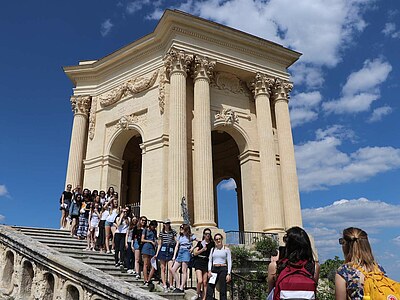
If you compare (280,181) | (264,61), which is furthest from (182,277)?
(264,61)

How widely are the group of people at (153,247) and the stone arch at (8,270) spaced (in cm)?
247

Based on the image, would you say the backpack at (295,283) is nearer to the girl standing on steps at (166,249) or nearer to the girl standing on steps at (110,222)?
the girl standing on steps at (166,249)

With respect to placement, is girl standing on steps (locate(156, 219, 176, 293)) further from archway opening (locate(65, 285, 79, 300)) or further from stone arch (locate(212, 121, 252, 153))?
stone arch (locate(212, 121, 252, 153))

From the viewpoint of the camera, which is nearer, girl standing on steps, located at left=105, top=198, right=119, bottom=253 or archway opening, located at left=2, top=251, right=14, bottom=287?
archway opening, located at left=2, top=251, right=14, bottom=287

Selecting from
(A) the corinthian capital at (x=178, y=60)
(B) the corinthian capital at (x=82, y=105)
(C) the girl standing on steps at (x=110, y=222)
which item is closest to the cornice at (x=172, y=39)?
(A) the corinthian capital at (x=178, y=60)

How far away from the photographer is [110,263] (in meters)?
9.77

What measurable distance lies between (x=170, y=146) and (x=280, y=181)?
6226mm

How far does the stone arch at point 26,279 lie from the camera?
720cm

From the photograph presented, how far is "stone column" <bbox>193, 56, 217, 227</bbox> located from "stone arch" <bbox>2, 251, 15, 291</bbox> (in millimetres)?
8391

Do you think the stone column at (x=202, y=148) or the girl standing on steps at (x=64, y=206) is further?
the stone column at (x=202, y=148)

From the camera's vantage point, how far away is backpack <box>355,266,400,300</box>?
3.10 meters

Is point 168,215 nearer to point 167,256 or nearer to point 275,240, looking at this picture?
point 275,240

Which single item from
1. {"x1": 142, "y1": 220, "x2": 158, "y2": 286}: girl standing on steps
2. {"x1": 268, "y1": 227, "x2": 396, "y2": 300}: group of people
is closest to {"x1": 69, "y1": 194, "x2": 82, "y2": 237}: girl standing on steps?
{"x1": 142, "y1": 220, "x2": 158, "y2": 286}: girl standing on steps

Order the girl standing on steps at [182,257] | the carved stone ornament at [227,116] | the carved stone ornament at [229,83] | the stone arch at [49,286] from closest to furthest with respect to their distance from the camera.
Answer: the stone arch at [49,286] → the girl standing on steps at [182,257] → the carved stone ornament at [227,116] → the carved stone ornament at [229,83]
